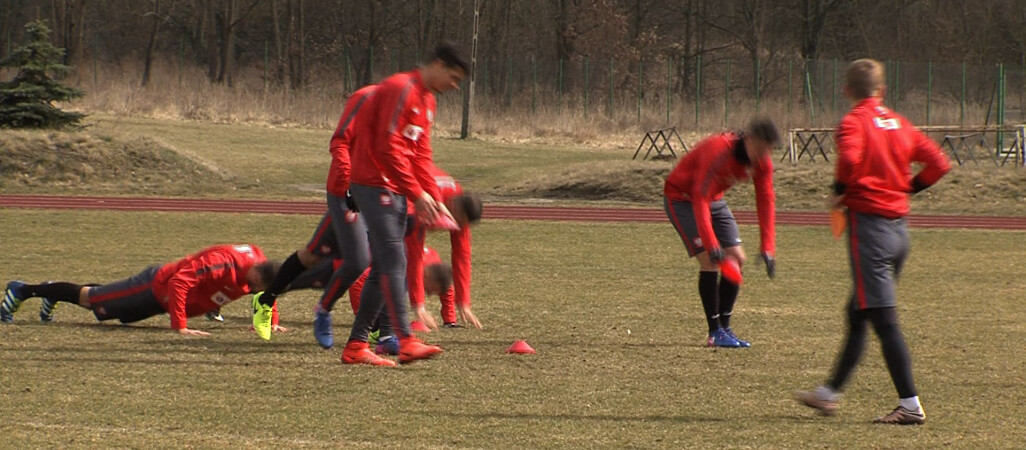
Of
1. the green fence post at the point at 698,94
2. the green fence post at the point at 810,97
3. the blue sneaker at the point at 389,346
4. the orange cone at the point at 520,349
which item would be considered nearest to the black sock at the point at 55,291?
the blue sneaker at the point at 389,346

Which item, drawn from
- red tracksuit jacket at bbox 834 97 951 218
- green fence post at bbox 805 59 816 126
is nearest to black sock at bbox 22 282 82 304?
red tracksuit jacket at bbox 834 97 951 218

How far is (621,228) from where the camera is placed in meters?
19.3

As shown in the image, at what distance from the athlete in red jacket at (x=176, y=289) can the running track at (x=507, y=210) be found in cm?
1213

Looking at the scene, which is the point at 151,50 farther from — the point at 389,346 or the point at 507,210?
the point at 389,346

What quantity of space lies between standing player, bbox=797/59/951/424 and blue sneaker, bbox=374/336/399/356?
2.74m

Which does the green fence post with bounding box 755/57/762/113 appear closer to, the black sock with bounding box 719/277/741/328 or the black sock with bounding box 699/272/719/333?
the black sock with bounding box 719/277/741/328

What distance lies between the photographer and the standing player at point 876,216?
594cm

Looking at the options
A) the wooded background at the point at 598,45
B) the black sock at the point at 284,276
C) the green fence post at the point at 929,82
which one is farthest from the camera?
the wooded background at the point at 598,45

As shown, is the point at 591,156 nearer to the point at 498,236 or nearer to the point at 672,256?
the point at 498,236

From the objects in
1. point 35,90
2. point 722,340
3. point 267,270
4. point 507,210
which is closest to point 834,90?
point 507,210

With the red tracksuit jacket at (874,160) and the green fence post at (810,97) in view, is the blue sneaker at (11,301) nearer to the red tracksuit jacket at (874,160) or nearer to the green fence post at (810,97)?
the red tracksuit jacket at (874,160)

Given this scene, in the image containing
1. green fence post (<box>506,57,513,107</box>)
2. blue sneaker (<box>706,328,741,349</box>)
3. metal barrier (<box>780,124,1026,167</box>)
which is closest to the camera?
blue sneaker (<box>706,328,741,349</box>)

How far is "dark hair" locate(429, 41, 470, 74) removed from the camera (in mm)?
6957

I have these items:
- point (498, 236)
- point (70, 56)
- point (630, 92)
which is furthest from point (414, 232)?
point (70, 56)
